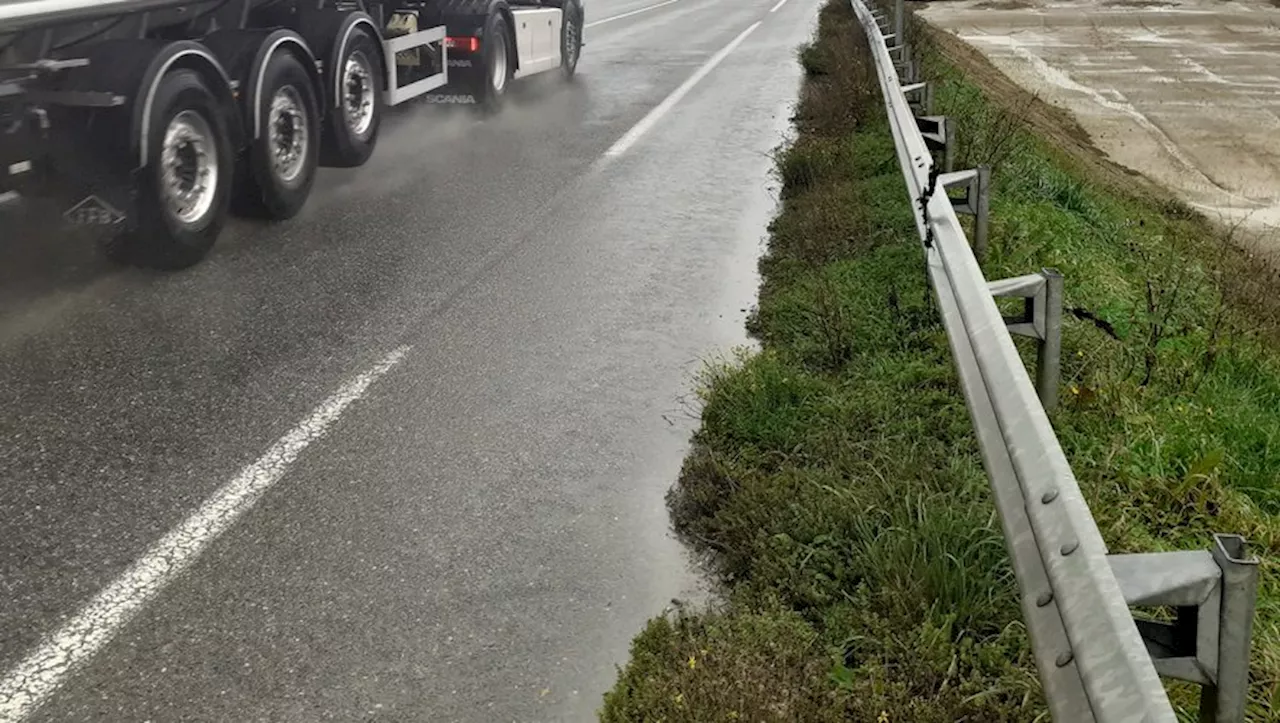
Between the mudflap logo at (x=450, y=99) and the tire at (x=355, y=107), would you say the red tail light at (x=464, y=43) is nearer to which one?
the mudflap logo at (x=450, y=99)

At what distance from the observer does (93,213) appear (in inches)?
262

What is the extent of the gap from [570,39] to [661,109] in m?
2.66

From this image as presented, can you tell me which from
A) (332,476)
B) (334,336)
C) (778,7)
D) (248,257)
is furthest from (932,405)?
(778,7)

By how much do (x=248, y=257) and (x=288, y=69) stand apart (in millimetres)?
1480

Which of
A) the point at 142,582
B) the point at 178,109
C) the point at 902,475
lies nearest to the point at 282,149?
the point at 178,109

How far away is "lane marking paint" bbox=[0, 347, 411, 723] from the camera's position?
11.0ft

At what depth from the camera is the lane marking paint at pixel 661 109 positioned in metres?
11.6

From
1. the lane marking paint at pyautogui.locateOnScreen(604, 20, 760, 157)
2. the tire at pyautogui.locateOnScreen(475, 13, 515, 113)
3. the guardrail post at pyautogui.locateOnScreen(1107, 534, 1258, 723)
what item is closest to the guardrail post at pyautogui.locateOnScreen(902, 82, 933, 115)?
the lane marking paint at pyautogui.locateOnScreen(604, 20, 760, 157)

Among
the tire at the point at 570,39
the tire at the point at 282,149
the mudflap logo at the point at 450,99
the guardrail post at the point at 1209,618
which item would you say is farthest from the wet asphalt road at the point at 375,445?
the tire at the point at 570,39

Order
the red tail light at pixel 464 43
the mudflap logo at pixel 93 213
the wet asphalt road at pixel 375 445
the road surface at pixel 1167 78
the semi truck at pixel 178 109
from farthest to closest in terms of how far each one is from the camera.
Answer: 1. the road surface at pixel 1167 78
2. the red tail light at pixel 464 43
3. the mudflap logo at pixel 93 213
4. the semi truck at pixel 178 109
5. the wet asphalt road at pixel 375 445

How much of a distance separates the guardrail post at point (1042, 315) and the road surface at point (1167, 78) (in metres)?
7.67

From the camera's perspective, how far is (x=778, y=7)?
3284cm

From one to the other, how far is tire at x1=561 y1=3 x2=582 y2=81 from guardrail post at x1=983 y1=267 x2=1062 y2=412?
12270 mm

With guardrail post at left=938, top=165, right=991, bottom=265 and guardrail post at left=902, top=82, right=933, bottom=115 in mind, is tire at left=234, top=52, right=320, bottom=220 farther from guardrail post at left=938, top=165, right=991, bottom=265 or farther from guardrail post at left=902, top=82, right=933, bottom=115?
guardrail post at left=938, top=165, right=991, bottom=265
